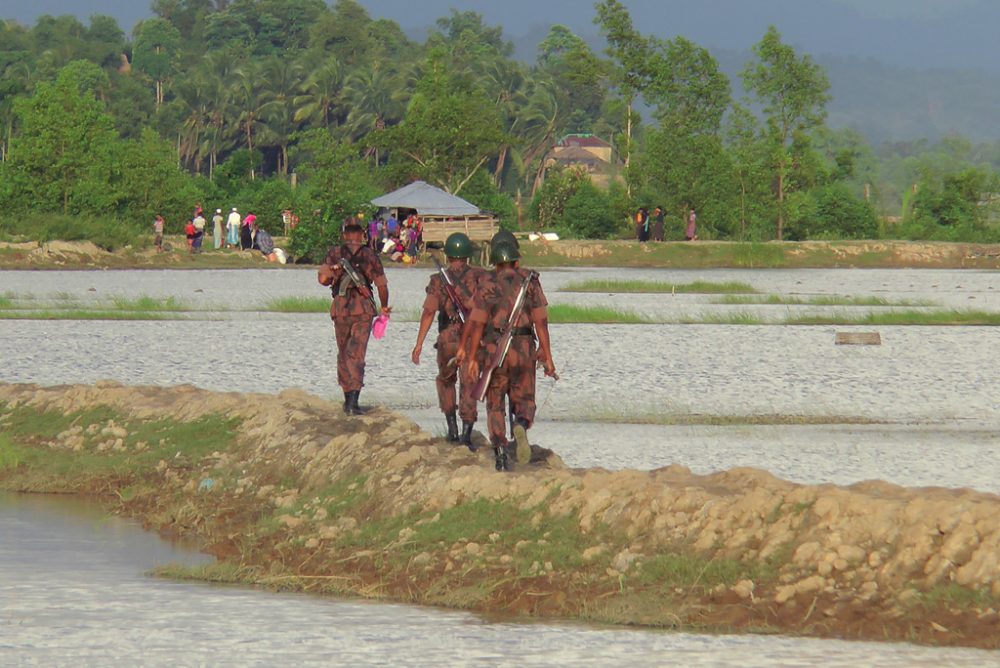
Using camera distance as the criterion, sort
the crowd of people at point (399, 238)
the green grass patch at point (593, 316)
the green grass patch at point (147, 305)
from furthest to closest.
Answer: the crowd of people at point (399, 238), the green grass patch at point (147, 305), the green grass patch at point (593, 316)

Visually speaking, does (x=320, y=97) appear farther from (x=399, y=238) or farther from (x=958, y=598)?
(x=958, y=598)

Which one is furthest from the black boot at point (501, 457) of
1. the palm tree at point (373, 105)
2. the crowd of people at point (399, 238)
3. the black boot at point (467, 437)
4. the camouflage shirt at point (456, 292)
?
the palm tree at point (373, 105)

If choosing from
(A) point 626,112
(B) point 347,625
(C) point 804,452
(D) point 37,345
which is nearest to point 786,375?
(C) point 804,452

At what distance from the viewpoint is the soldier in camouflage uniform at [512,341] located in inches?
405

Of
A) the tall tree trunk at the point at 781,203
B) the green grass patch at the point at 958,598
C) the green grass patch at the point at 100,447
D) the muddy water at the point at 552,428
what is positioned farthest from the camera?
the tall tree trunk at the point at 781,203

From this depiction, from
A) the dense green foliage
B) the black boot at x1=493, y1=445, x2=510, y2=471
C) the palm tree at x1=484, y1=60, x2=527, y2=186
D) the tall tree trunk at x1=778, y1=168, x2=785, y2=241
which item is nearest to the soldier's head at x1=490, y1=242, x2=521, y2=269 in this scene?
the black boot at x1=493, y1=445, x2=510, y2=471

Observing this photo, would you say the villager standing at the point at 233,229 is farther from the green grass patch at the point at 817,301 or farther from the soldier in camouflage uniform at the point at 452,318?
the soldier in camouflage uniform at the point at 452,318

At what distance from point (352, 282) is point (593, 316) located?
1543 cm

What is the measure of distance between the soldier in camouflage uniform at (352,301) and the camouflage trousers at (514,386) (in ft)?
7.41

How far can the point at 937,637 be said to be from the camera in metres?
7.87

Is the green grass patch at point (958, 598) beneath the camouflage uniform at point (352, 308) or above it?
beneath

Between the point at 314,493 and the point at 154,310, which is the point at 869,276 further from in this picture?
the point at 314,493

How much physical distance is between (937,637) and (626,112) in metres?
53.2

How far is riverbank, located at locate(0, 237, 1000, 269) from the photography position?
154ft
